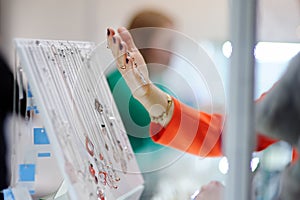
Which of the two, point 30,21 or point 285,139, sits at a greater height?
point 30,21

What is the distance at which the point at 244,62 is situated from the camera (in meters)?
0.41

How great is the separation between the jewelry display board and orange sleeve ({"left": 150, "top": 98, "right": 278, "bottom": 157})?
0.28 ft

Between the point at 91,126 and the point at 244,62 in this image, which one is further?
the point at 91,126

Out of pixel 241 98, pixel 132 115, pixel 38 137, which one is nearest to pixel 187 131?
pixel 132 115

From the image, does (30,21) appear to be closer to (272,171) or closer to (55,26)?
(55,26)

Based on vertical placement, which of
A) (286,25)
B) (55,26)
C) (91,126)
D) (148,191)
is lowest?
(148,191)

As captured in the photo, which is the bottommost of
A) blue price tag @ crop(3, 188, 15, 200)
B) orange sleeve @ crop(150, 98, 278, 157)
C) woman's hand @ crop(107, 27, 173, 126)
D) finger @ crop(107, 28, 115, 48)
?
blue price tag @ crop(3, 188, 15, 200)

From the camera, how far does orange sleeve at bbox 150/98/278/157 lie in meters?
0.79

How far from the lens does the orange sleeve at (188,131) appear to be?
79 centimetres

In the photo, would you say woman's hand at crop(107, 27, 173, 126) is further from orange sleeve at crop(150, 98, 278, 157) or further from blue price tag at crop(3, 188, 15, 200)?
blue price tag at crop(3, 188, 15, 200)

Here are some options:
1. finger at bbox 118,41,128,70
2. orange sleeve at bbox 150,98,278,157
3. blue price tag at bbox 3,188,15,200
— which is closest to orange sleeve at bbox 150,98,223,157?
orange sleeve at bbox 150,98,278,157

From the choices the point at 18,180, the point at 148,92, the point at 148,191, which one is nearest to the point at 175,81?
the point at 148,92

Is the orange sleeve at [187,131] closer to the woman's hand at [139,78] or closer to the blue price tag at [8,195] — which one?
the woman's hand at [139,78]

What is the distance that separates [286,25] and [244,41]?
0.23m
